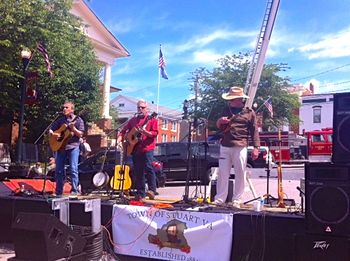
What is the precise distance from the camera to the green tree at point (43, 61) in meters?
14.5

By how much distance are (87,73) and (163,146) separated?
27.4 feet

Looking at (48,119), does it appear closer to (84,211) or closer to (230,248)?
(84,211)

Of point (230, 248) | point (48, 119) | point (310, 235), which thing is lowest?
Answer: point (230, 248)

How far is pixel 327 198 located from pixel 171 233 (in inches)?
75.3

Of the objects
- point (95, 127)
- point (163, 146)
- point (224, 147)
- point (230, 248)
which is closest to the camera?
point (230, 248)

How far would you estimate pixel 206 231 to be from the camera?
4.88 meters

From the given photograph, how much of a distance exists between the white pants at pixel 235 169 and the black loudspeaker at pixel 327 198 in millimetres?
1802

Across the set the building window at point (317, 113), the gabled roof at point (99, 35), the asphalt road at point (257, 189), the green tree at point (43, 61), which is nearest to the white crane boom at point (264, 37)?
the asphalt road at point (257, 189)

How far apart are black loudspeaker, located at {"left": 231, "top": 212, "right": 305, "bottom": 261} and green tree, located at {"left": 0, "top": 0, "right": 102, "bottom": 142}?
37.5 ft

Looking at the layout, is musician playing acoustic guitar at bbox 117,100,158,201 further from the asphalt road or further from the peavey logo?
the peavey logo

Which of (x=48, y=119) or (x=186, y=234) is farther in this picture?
(x=48, y=119)

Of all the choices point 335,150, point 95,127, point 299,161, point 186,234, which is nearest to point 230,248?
point 186,234

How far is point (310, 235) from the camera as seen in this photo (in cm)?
400

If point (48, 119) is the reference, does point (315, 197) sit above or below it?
below
